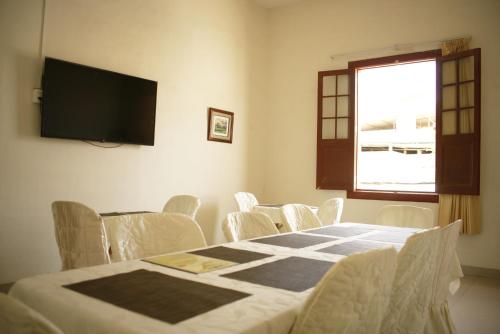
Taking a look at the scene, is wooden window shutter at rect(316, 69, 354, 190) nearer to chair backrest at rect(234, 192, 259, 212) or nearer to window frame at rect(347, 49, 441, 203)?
window frame at rect(347, 49, 441, 203)

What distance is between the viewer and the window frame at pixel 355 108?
4801 millimetres

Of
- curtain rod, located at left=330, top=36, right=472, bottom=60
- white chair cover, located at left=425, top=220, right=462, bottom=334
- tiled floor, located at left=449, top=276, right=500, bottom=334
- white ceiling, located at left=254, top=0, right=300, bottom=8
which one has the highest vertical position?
white ceiling, located at left=254, top=0, right=300, bottom=8

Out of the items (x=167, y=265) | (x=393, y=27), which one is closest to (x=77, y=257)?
(x=167, y=265)

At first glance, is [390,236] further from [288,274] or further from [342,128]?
[342,128]

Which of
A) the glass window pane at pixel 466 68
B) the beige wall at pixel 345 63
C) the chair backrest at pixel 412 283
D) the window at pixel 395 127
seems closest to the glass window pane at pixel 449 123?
the beige wall at pixel 345 63

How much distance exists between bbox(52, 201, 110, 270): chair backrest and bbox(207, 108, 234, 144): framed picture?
2.98m

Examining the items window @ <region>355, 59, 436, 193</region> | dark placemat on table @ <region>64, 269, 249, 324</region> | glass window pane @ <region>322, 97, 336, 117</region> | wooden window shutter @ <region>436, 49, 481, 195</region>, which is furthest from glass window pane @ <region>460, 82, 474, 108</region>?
dark placemat on table @ <region>64, 269, 249, 324</region>

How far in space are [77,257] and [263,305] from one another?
5.29ft

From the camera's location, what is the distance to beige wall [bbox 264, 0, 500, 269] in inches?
172

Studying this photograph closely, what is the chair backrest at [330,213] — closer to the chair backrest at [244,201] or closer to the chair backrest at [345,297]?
the chair backrest at [244,201]

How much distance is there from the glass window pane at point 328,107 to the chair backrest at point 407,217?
8.06 ft

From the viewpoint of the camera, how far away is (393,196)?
16.5 feet

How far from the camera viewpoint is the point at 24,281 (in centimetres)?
113

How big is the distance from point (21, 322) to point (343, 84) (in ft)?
17.8
